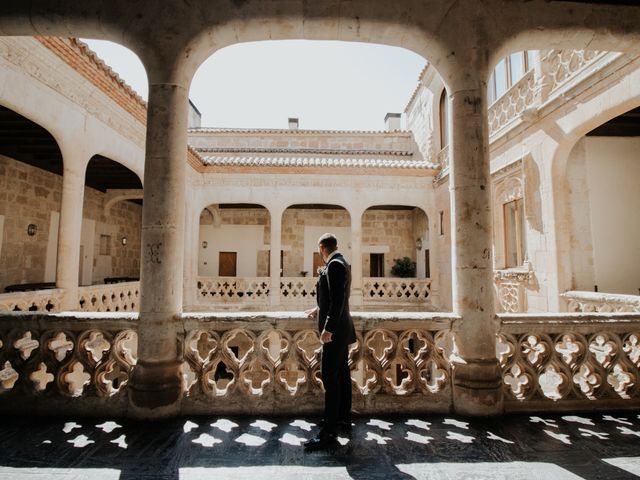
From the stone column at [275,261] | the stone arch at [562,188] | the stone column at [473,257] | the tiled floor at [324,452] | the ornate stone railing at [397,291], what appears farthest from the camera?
the ornate stone railing at [397,291]

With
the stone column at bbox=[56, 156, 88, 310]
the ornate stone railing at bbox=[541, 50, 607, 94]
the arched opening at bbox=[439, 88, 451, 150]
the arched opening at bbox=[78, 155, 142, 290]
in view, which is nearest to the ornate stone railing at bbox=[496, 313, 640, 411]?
the ornate stone railing at bbox=[541, 50, 607, 94]

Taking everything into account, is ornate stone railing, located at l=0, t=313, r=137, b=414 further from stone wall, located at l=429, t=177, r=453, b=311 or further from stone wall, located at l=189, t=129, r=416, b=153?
stone wall, located at l=189, t=129, r=416, b=153

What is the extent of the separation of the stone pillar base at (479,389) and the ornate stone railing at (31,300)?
537 centimetres

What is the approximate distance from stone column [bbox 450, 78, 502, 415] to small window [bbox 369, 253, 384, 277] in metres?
11.5

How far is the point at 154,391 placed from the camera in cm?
271

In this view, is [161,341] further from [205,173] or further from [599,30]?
[205,173]

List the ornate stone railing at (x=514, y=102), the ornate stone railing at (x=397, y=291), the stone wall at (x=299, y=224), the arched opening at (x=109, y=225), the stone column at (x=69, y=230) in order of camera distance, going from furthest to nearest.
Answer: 1. the stone wall at (x=299, y=224)
2. the ornate stone railing at (x=397, y=291)
3. the arched opening at (x=109, y=225)
4. the ornate stone railing at (x=514, y=102)
5. the stone column at (x=69, y=230)

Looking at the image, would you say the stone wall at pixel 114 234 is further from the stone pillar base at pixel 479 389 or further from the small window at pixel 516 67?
the small window at pixel 516 67

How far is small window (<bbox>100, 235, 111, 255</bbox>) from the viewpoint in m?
10.9

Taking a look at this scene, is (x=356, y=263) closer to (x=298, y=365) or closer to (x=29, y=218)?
(x=298, y=365)

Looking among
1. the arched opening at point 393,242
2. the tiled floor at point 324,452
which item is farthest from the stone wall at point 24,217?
the arched opening at point 393,242

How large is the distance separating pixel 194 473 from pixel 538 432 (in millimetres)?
2415

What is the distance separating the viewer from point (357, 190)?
11.2 meters

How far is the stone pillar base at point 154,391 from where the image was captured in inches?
106
